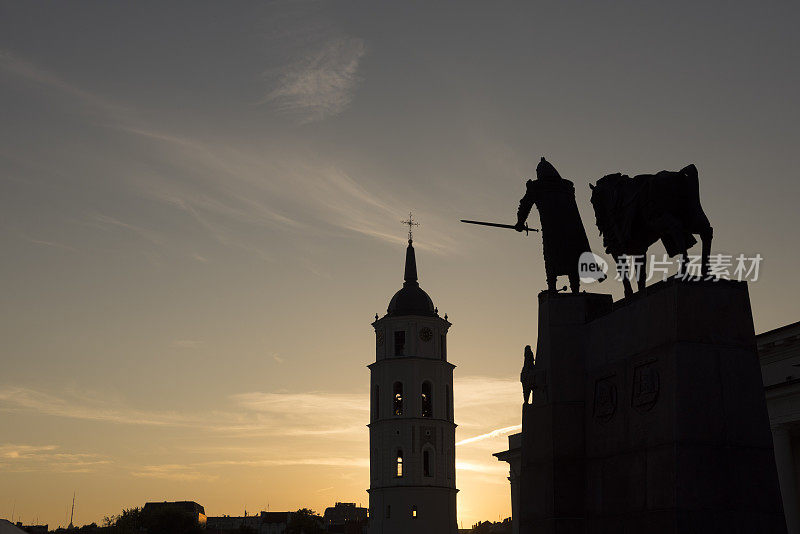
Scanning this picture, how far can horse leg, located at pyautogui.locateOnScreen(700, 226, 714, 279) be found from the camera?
1443 cm

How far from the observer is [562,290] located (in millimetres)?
17609

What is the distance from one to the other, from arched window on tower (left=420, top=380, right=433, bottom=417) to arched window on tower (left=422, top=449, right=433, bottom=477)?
398 cm

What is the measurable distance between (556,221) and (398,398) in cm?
8339

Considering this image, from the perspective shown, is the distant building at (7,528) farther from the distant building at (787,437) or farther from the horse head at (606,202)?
the distant building at (787,437)

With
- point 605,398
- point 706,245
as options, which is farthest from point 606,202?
point 605,398

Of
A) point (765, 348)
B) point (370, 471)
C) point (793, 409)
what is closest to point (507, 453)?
point (765, 348)

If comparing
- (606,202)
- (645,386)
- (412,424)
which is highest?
(412,424)

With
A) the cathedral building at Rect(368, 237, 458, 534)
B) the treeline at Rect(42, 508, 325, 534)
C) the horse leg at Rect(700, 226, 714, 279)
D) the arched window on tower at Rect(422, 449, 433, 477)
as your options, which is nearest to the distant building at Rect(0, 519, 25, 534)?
the horse leg at Rect(700, 226, 714, 279)

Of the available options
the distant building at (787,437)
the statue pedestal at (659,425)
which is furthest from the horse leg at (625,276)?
A: the distant building at (787,437)

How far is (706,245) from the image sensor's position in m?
14.8

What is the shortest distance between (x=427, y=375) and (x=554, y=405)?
277 ft

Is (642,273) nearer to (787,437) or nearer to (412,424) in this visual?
(787,437)

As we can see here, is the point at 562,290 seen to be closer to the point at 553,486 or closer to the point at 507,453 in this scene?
the point at 553,486

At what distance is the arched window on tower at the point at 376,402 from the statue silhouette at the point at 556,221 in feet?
275
